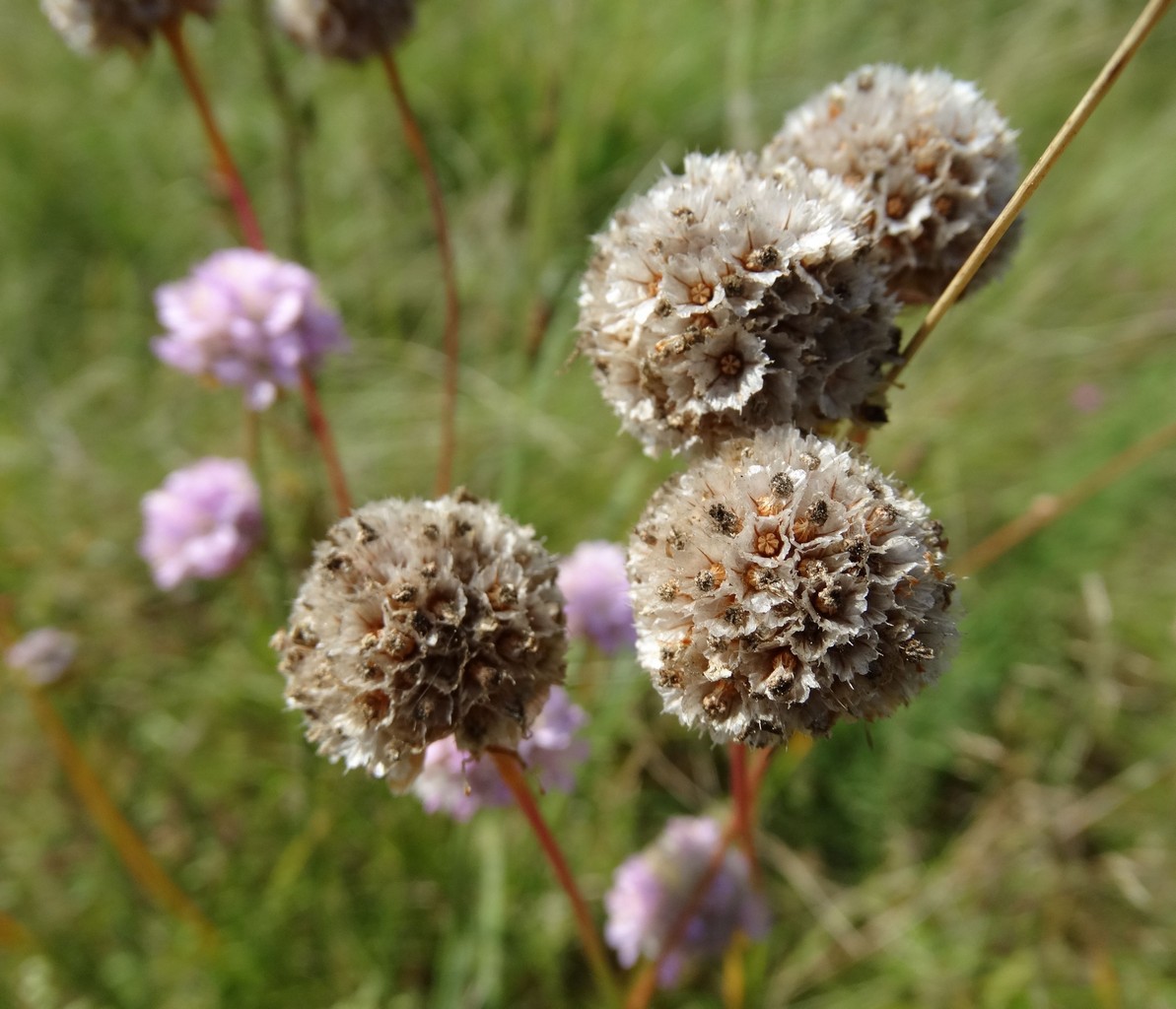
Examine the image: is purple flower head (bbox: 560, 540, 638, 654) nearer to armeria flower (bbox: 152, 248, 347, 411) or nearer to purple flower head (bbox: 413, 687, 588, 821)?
purple flower head (bbox: 413, 687, 588, 821)

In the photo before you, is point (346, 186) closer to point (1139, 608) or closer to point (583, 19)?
point (583, 19)

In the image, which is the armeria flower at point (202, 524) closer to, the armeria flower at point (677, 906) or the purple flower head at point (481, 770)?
the purple flower head at point (481, 770)

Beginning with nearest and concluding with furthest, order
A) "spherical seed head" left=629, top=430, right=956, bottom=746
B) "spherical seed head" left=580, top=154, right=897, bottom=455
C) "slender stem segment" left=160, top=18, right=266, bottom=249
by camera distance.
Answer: "spherical seed head" left=629, top=430, right=956, bottom=746
"spherical seed head" left=580, top=154, right=897, bottom=455
"slender stem segment" left=160, top=18, right=266, bottom=249

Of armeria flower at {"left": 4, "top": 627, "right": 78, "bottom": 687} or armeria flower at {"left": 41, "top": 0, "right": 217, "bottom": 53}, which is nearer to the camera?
armeria flower at {"left": 41, "top": 0, "right": 217, "bottom": 53}

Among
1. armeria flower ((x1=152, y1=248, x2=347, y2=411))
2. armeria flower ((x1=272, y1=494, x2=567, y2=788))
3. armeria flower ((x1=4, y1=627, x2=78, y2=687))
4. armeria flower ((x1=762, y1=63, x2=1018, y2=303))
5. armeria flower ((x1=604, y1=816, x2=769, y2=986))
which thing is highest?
armeria flower ((x1=762, y1=63, x2=1018, y2=303))

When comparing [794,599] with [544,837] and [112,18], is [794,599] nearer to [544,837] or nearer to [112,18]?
[544,837]

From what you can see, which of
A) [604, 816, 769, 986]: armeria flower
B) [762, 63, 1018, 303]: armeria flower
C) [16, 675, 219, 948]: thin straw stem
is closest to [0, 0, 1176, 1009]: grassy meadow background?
[16, 675, 219, 948]: thin straw stem
